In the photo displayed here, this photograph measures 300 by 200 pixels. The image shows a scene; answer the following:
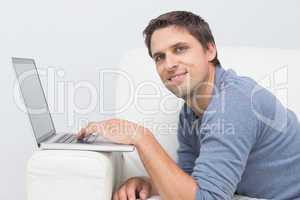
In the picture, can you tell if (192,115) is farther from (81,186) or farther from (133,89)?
(81,186)

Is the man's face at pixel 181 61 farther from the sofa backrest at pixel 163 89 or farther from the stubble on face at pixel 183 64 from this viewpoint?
the sofa backrest at pixel 163 89

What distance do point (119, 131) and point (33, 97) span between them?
45cm

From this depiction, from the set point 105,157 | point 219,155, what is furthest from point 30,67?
point 219,155

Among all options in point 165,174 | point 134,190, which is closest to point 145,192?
point 134,190

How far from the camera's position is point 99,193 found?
106 cm

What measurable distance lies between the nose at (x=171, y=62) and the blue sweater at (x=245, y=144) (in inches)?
4.6

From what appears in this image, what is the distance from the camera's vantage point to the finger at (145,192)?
1.18 metres

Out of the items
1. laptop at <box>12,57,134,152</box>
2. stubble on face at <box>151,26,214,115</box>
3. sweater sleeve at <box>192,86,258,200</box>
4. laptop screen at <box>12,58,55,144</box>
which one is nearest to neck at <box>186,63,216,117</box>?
stubble on face at <box>151,26,214,115</box>

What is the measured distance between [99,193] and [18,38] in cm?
103

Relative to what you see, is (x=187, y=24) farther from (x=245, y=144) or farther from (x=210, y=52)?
(x=245, y=144)

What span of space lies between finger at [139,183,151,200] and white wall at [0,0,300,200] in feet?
2.43

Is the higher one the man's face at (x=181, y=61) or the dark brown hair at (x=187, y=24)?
the dark brown hair at (x=187, y=24)

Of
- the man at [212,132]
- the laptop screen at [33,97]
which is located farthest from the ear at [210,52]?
the laptop screen at [33,97]

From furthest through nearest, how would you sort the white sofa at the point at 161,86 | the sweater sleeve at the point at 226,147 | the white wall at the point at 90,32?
the white wall at the point at 90,32, the white sofa at the point at 161,86, the sweater sleeve at the point at 226,147
